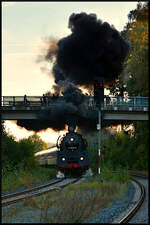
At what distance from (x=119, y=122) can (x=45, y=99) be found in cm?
990

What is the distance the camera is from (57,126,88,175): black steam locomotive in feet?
81.9

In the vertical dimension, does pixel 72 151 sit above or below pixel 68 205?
above

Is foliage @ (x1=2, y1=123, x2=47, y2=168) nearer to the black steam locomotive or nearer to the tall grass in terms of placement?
the tall grass

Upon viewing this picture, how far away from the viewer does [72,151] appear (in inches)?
992

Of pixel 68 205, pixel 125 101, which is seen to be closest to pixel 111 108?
pixel 125 101

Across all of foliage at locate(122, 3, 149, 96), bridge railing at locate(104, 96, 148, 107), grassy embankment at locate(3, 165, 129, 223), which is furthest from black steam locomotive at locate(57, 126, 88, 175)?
Result: foliage at locate(122, 3, 149, 96)

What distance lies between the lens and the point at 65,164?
83.5 ft

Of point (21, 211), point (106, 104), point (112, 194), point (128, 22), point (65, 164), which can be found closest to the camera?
point (21, 211)

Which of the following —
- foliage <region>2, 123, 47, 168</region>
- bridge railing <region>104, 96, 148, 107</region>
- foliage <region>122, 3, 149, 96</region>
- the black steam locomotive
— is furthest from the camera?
foliage <region>122, 3, 149, 96</region>

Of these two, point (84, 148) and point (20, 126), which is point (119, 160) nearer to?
point (20, 126)

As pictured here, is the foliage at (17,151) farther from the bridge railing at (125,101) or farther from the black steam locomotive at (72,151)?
the bridge railing at (125,101)

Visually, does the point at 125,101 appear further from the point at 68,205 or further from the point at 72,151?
the point at 68,205

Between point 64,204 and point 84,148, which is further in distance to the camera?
point 84,148

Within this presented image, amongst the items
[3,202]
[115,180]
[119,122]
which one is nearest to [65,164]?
[115,180]
